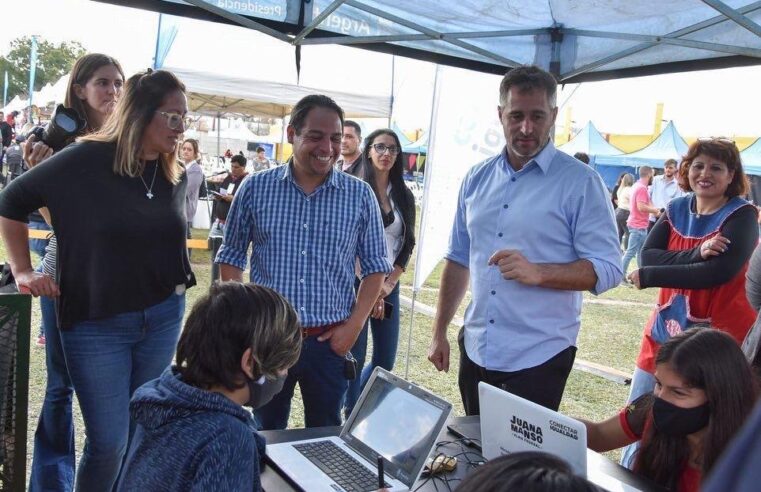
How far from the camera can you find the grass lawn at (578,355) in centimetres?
457

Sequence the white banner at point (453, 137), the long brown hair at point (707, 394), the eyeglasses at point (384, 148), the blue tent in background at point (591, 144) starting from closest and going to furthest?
the long brown hair at point (707, 394) → the eyeglasses at point (384, 148) → the white banner at point (453, 137) → the blue tent in background at point (591, 144)

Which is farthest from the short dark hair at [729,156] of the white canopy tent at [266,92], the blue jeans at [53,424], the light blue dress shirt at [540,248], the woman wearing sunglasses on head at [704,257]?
the white canopy tent at [266,92]

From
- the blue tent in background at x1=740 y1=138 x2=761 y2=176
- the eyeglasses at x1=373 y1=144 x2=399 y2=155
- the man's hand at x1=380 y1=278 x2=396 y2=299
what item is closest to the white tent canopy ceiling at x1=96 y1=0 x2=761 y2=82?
the eyeglasses at x1=373 y1=144 x2=399 y2=155

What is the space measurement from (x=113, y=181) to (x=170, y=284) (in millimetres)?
455

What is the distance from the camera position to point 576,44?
12.6 feet

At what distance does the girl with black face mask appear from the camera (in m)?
1.83

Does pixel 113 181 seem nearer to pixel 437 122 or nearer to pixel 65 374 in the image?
pixel 65 374

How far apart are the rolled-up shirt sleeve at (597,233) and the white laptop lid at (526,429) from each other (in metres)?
0.77

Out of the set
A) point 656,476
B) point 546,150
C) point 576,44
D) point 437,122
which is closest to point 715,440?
point 656,476

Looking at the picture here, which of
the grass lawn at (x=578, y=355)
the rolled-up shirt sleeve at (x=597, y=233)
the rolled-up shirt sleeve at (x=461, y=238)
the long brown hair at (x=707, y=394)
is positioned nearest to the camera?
the long brown hair at (x=707, y=394)

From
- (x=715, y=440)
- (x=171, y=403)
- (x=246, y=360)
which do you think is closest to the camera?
(x=171, y=403)

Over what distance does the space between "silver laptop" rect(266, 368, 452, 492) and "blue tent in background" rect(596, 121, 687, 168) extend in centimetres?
2058

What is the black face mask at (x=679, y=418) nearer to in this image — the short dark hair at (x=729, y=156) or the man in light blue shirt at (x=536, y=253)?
the man in light blue shirt at (x=536, y=253)

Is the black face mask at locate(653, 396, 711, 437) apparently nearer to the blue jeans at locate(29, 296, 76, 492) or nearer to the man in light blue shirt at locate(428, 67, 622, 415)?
the man in light blue shirt at locate(428, 67, 622, 415)
